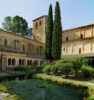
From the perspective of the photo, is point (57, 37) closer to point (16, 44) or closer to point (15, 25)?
point (16, 44)

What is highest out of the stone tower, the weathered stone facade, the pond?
the stone tower

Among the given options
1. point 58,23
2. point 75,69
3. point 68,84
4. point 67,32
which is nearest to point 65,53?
point 67,32

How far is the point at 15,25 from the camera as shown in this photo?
131ft

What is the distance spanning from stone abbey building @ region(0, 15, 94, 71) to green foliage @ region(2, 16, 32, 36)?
10.3m

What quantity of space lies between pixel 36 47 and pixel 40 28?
7.42 metres

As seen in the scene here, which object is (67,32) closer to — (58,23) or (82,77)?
(58,23)

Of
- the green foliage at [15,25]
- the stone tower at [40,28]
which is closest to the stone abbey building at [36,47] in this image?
the stone tower at [40,28]

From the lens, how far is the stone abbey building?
1802 centimetres

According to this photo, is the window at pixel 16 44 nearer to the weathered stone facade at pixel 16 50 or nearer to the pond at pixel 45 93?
the weathered stone facade at pixel 16 50

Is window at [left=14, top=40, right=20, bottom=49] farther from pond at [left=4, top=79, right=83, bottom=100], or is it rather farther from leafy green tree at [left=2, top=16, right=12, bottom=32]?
leafy green tree at [left=2, top=16, right=12, bottom=32]

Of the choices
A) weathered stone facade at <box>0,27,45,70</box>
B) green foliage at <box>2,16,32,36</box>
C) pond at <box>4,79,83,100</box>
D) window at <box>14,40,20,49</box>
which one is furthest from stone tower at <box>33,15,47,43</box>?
pond at <box>4,79,83,100</box>

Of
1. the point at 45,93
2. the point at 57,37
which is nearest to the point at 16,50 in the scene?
the point at 57,37

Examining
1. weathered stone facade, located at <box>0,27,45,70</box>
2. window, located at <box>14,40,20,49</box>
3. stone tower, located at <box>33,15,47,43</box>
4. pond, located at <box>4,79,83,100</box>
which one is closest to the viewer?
pond, located at <box>4,79,83,100</box>

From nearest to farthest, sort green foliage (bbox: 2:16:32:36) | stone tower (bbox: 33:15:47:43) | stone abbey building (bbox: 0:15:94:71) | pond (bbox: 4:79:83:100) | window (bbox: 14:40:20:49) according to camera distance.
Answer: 1. pond (bbox: 4:79:83:100)
2. stone abbey building (bbox: 0:15:94:71)
3. window (bbox: 14:40:20:49)
4. stone tower (bbox: 33:15:47:43)
5. green foliage (bbox: 2:16:32:36)
